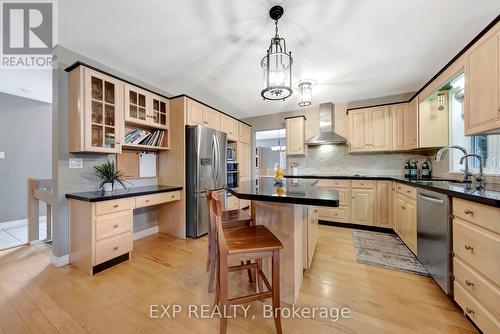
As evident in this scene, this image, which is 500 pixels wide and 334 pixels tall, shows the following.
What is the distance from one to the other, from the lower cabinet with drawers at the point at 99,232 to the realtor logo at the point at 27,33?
1.75 m

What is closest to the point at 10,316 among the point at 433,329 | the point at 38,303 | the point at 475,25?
the point at 38,303

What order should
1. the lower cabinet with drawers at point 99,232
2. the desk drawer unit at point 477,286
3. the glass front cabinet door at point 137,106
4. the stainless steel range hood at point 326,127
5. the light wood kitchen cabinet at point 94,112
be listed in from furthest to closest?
the stainless steel range hood at point 326,127 → the glass front cabinet door at point 137,106 → the light wood kitchen cabinet at point 94,112 → the lower cabinet with drawers at point 99,232 → the desk drawer unit at point 477,286

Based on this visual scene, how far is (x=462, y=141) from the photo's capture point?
264cm

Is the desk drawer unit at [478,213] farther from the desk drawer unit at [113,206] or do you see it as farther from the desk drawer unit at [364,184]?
the desk drawer unit at [113,206]

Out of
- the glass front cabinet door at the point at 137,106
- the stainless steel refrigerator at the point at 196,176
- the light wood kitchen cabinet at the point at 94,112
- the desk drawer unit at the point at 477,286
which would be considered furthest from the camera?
the stainless steel refrigerator at the point at 196,176

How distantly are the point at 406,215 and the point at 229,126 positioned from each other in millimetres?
3348

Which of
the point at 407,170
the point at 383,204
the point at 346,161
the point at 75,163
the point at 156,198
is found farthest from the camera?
the point at 346,161

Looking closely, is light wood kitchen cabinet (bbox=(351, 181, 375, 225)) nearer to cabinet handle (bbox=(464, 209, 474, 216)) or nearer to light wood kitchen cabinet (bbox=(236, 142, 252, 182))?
cabinet handle (bbox=(464, 209, 474, 216))

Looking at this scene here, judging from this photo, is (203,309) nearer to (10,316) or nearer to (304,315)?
(304,315)

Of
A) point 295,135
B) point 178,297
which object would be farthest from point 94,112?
point 295,135

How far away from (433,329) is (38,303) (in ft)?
9.80

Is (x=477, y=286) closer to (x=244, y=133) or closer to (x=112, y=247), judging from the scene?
(x=112, y=247)

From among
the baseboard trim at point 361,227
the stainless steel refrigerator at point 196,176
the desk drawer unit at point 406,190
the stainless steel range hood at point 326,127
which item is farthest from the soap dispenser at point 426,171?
the stainless steel refrigerator at point 196,176

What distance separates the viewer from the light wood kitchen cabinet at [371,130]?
3.43m
